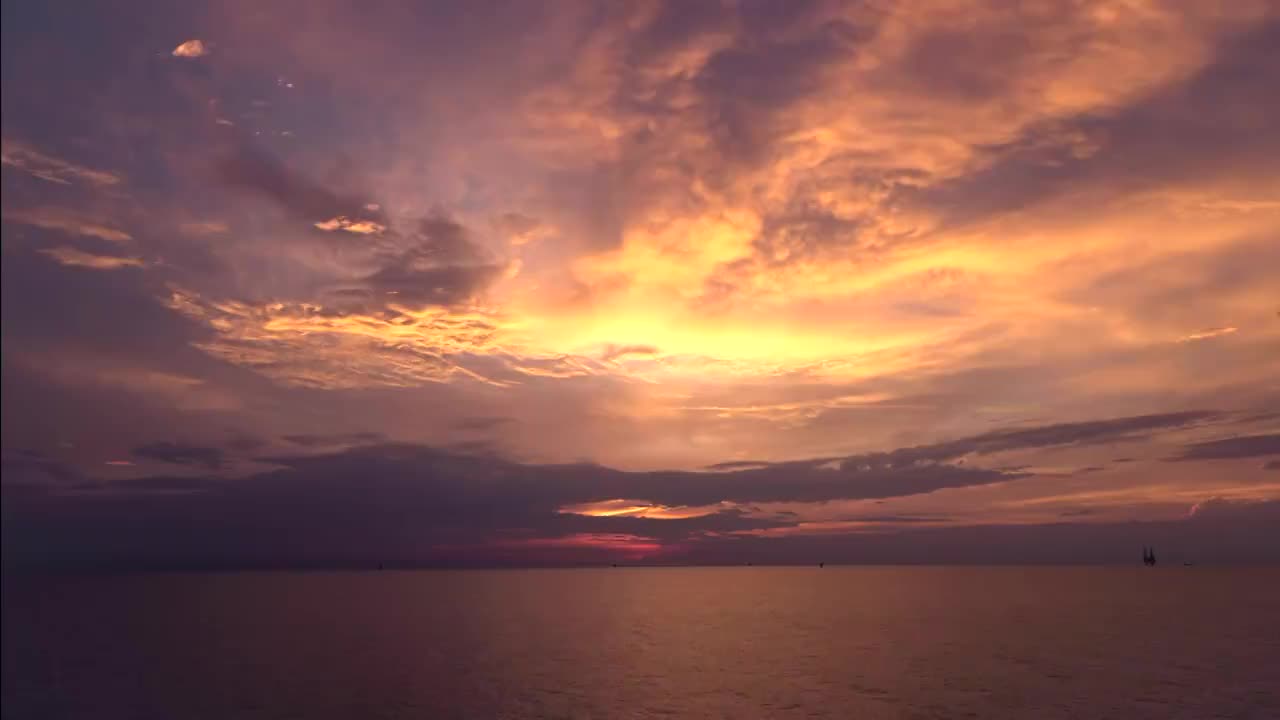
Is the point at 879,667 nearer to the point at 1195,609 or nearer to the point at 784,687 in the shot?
the point at 784,687

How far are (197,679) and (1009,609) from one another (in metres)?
147

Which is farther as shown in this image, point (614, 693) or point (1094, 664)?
point (1094, 664)

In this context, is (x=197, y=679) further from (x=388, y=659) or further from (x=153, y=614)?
(x=153, y=614)

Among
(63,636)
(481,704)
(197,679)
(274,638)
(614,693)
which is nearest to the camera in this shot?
(481,704)

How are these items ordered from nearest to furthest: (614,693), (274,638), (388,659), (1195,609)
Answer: (614,693) → (388,659) → (274,638) → (1195,609)

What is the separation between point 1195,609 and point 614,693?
152 metres

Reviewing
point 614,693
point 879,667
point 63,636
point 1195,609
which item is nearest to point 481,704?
point 614,693

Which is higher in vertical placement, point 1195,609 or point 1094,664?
point 1094,664

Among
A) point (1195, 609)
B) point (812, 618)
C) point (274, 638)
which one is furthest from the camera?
point (1195, 609)

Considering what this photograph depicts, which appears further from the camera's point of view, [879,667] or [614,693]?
[879,667]

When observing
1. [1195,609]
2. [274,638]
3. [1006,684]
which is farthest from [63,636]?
[1195,609]

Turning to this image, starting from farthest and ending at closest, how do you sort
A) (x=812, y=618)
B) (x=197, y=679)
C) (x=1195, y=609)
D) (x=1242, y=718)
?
(x=1195, y=609) < (x=812, y=618) < (x=197, y=679) < (x=1242, y=718)

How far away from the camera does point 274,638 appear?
112938 mm

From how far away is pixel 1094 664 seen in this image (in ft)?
262
